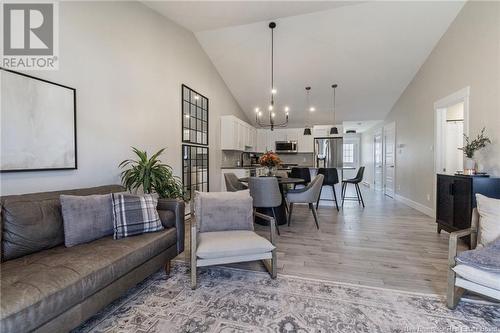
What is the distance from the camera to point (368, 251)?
2.94 metres

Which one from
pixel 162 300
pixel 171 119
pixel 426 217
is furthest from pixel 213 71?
pixel 426 217

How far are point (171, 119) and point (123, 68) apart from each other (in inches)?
44.8

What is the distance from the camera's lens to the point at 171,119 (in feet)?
13.3

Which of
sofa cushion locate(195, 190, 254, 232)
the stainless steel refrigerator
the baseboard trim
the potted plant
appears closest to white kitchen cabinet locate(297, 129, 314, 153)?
the stainless steel refrigerator

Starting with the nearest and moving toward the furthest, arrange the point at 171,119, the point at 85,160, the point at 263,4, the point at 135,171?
the point at 85,160 < the point at 135,171 < the point at 263,4 < the point at 171,119

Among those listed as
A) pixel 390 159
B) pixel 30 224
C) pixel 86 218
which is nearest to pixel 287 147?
pixel 390 159

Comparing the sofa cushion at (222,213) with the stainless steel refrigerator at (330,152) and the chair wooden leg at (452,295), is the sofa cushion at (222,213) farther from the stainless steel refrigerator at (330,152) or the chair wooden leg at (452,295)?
the stainless steel refrigerator at (330,152)

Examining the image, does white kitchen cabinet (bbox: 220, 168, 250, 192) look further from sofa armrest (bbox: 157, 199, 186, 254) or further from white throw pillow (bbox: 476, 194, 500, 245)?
white throw pillow (bbox: 476, 194, 500, 245)

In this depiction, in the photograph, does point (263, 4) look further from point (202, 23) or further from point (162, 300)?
point (162, 300)

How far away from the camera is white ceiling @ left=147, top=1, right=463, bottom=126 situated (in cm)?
389

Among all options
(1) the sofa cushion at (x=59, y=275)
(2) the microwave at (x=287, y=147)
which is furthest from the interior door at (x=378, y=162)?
(1) the sofa cushion at (x=59, y=275)

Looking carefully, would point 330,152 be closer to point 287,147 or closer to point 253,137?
point 287,147

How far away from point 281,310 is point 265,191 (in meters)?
1.96

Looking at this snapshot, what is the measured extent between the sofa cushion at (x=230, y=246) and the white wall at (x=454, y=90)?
3.19 meters
